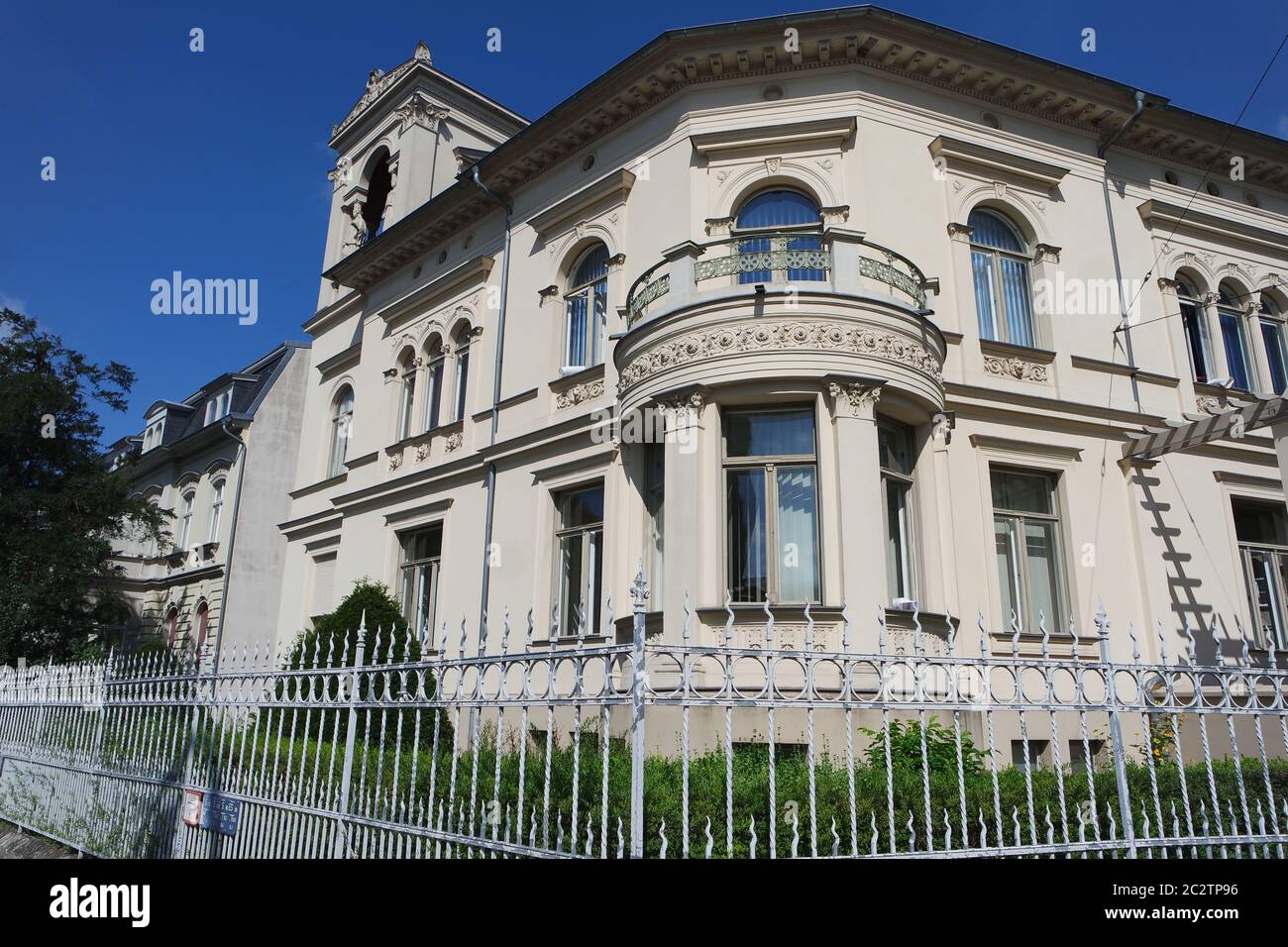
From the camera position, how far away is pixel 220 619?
24750 mm

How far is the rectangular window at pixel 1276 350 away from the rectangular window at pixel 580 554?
12385 millimetres

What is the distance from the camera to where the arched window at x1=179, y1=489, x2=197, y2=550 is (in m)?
29.6

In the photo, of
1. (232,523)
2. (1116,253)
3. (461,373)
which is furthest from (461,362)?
(1116,253)

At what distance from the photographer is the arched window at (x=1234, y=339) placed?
49.9ft

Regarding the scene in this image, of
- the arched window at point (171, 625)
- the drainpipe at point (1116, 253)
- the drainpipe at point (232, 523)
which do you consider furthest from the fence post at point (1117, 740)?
the arched window at point (171, 625)

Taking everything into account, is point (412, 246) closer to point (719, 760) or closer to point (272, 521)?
point (272, 521)

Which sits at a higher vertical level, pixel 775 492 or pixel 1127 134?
pixel 1127 134

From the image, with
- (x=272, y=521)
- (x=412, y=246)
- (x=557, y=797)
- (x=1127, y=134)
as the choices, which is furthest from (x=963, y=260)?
(x=272, y=521)

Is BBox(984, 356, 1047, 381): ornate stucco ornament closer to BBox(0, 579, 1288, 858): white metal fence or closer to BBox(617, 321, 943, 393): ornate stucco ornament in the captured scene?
BBox(617, 321, 943, 393): ornate stucco ornament

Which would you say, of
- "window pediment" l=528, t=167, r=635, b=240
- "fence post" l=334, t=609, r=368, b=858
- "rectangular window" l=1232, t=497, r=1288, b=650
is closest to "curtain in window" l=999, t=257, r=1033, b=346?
"rectangular window" l=1232, t=497, r=1288, b=650

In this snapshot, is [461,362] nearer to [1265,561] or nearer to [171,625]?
[1265,561]

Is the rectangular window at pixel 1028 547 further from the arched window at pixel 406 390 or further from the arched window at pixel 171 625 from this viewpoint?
the arched window at pixel 171 625

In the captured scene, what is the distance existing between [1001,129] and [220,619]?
2305 centimetres

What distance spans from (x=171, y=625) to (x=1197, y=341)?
29934mm
